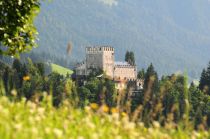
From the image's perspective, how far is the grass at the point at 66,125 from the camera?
824 centimetres

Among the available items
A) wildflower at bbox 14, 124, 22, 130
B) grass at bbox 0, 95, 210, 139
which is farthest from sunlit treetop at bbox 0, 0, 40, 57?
wildflower at bbox 14, 124, 22, 130

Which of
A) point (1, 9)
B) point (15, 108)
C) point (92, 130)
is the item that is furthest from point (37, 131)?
point (1, 9)

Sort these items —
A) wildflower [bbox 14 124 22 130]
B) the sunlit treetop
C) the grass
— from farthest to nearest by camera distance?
the sunlit treetop < the grass < wildflower [bbox 14 124 22 130]

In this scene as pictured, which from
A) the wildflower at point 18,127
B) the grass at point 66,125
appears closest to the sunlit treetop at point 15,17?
the grass at point 66,125

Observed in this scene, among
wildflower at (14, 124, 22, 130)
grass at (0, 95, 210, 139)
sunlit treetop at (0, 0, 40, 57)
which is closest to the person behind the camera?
wildflower at (14, 124, 22, 130)

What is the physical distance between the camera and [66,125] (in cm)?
895

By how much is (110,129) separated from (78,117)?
1.08 metres

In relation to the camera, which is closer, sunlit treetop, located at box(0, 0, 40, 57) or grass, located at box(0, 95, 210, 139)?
grass, located at box(0, 95, 210, 139)

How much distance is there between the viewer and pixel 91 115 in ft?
34.8

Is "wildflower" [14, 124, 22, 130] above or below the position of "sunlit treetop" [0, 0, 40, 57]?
below

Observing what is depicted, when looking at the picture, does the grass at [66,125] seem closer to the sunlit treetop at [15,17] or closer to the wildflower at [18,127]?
the wildflower at [18,127]

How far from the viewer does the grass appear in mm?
8242

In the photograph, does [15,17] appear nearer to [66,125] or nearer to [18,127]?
[66,125]

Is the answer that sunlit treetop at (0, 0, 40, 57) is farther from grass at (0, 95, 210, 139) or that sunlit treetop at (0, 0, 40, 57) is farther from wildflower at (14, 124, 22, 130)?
wildflower at (14, 124, 22, 130)
